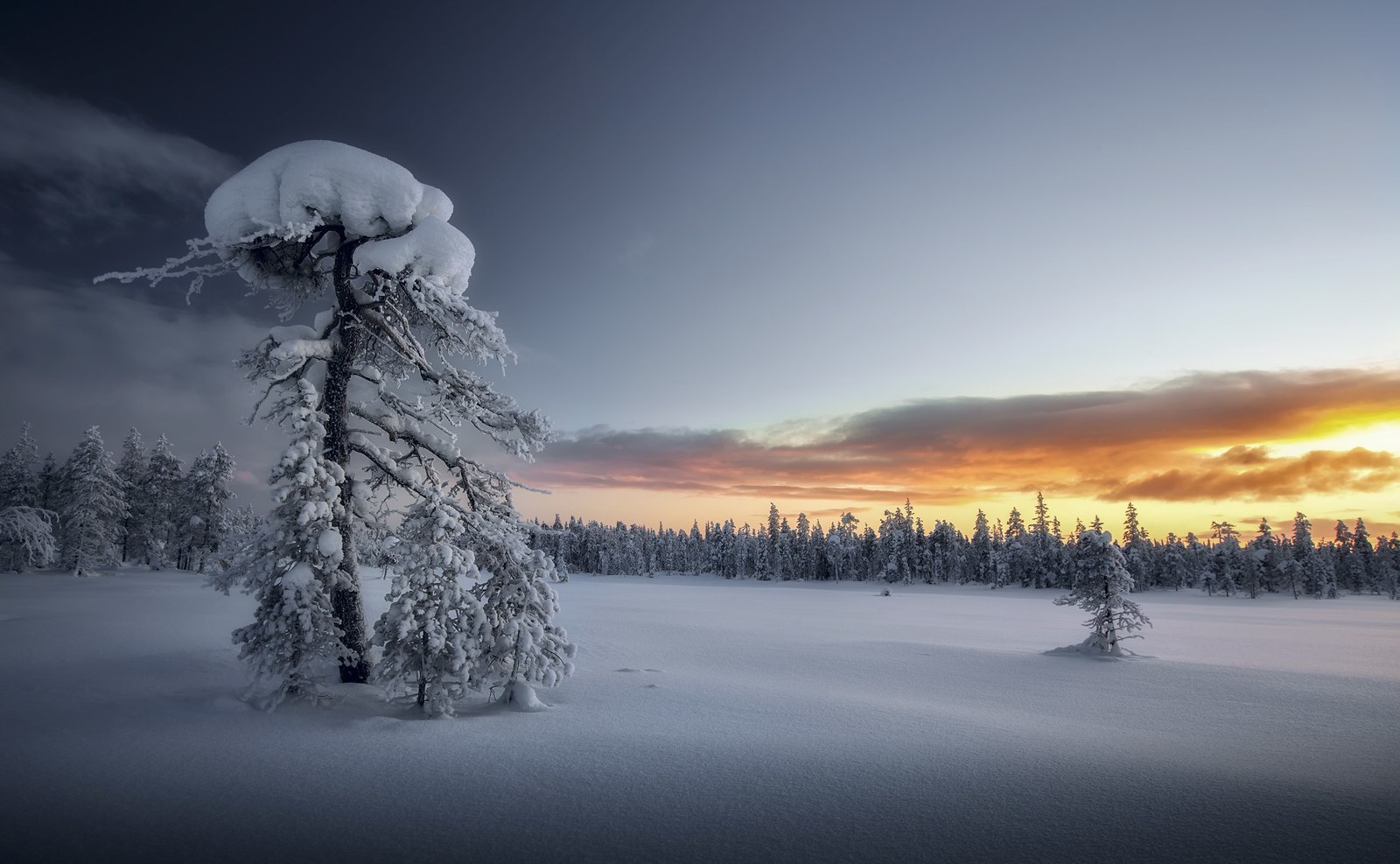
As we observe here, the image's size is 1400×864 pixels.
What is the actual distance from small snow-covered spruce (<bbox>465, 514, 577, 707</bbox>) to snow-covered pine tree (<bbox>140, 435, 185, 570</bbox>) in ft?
212

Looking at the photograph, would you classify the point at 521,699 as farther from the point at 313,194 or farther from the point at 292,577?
the point at 313,194

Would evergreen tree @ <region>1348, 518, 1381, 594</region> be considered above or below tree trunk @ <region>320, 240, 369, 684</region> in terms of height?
below

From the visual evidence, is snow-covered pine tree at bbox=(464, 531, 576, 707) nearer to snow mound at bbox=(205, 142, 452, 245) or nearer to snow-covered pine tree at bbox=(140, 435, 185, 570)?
snow mound at bbox=(205, 142, 452, 245)

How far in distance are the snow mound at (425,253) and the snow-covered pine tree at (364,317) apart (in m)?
0.02

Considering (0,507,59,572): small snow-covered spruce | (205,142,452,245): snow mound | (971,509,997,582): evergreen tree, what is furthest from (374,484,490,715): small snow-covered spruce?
(971,509,997,582): evergreen tree

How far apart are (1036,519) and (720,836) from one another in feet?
388

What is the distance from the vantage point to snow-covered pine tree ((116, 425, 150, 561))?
57500mm

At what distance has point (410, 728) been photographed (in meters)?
8.36

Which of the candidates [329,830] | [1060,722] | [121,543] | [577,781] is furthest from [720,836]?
[121,543]

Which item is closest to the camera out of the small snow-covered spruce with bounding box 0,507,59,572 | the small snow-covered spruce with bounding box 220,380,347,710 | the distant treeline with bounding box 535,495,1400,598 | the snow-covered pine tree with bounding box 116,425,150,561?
the small snow-covered spruce with bounding box 220,380,347,710

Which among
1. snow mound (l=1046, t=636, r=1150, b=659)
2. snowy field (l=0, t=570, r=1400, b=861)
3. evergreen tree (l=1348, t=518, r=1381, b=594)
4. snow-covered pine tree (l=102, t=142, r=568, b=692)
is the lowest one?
evergreen tree (l=1348, t=518, r=1381, b=594)

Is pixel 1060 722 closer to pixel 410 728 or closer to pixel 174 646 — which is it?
pixel 410 728

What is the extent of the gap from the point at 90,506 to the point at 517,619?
192 feet

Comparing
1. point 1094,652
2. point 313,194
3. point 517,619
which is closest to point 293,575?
point 517,619
